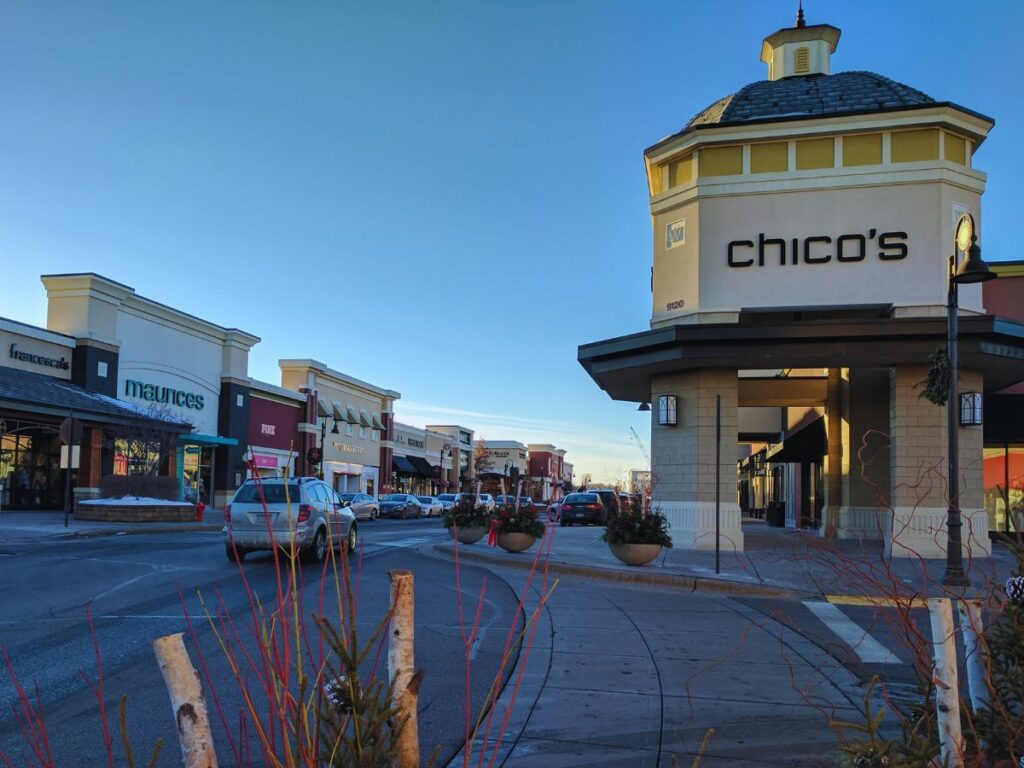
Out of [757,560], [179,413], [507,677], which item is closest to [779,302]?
[757,560]

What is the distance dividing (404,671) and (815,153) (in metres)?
19.6

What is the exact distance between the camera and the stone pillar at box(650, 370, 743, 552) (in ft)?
59.9

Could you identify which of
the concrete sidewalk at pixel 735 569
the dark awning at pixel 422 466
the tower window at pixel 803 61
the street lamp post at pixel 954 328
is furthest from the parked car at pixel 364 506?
the dark awning at pixel 422 466

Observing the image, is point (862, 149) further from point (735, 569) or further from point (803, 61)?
point (735, 569)

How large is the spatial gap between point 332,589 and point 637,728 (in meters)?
7.16

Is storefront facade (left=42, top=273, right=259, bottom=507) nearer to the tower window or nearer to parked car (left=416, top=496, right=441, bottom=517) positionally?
parked car (left=416, top=496, right=441, bottom=517)

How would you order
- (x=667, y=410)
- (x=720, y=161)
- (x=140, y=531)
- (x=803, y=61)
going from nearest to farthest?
(x=667, y=410) → (x=720, y=161) → (x=140, y=531) → (x=803, y=61)

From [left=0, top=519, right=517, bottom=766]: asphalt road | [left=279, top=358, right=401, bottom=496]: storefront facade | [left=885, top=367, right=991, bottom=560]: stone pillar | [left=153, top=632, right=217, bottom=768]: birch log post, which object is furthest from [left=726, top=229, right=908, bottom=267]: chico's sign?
[left=279, top=358, right=401, bottom=496]: storefront facade

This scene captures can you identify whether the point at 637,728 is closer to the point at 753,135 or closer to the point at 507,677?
the point at 507,677

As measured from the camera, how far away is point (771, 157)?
19.7 m

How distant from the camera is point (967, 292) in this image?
63.2ft

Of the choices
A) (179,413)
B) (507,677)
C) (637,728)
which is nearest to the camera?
(637,728)

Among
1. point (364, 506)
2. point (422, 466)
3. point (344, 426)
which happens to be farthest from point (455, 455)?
point (364, 506)

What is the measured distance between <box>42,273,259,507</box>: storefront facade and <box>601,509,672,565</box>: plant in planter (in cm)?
2343
